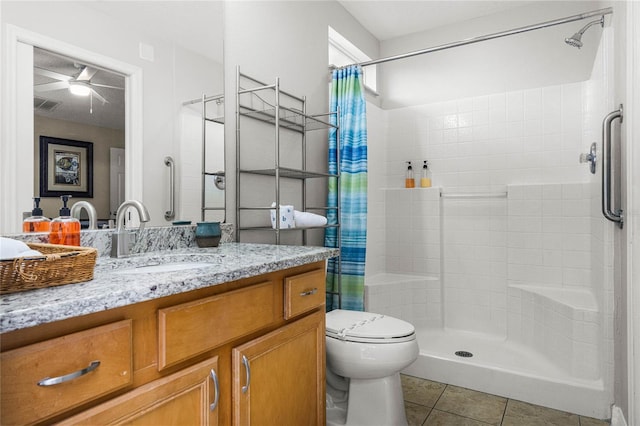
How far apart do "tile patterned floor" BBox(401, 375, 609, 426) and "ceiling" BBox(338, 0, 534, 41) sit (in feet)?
8.76

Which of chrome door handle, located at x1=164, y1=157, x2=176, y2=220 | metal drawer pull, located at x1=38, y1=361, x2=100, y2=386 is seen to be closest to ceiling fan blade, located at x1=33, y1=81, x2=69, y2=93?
chrome door handle, located at x1=164, y1=157, x2=176, y2=220

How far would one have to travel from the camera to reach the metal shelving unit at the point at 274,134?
6.24 ft

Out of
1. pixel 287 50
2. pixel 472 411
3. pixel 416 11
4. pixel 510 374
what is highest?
pixel 416 11

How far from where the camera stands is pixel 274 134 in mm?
2201

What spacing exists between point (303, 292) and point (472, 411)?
1303mm

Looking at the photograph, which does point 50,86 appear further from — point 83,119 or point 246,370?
point 246,370

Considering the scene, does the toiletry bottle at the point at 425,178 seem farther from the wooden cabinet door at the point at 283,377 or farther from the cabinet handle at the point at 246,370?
the cabinet handle at the point at 246,370

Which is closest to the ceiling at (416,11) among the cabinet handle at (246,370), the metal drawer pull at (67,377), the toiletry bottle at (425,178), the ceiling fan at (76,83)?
the toiletry bottle at (425,178)

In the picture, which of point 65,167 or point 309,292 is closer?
point 65,167

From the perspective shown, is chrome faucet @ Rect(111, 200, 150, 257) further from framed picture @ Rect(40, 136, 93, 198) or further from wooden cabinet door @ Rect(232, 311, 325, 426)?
wooden cabinet door @ Rect(232, 311, 325, 426)

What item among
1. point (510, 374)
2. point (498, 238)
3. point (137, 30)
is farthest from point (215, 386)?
point (498, 238)

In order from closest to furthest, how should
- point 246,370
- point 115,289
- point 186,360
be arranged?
point 115,289, point 186,360, point 246,370

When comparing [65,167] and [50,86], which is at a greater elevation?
[50,86]

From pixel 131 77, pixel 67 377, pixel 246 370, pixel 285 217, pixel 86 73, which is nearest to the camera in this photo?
pixel 67 377
